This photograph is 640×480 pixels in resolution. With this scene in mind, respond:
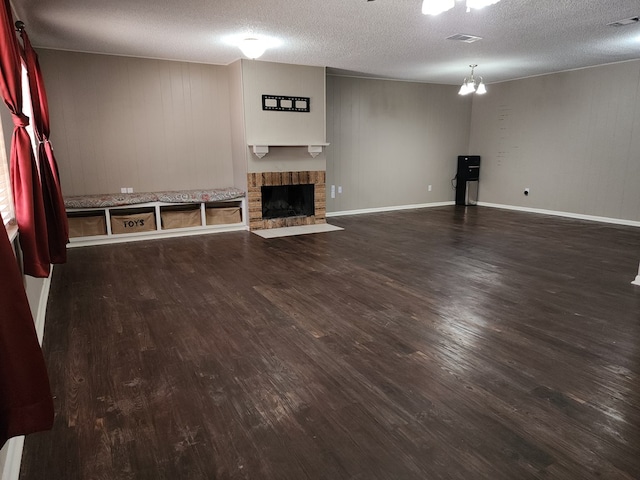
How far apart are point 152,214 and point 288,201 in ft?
7.04

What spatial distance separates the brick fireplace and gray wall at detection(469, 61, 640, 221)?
13.0 ft

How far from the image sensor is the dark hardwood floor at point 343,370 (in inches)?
65.5

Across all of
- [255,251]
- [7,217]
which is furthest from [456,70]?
[7,217]

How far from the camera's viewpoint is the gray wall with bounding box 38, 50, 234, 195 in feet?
17.9

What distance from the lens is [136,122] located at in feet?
19.3

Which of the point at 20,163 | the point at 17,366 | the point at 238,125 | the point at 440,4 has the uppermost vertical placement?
the point at 440,4

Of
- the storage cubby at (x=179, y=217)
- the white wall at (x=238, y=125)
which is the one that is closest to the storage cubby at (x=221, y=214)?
the storage cubby at (x=179, y=217)

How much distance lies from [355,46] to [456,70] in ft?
8.57

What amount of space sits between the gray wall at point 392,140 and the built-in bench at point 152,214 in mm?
2030

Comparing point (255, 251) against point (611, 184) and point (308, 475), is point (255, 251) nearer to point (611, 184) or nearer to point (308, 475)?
point (308, 475)

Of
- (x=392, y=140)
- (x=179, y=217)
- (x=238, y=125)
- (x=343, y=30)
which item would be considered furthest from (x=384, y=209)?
(x=343, y=30)

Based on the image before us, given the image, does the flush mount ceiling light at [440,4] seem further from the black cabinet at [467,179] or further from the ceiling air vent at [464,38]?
the black cabinet at [467,179]

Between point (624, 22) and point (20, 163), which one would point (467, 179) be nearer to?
point (624, 22)

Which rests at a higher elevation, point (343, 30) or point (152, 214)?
point (343, 30)
